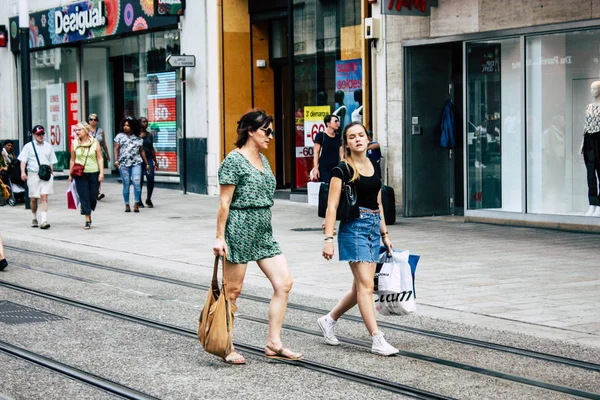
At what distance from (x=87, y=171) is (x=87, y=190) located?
320mm

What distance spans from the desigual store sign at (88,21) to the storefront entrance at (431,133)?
858 cm

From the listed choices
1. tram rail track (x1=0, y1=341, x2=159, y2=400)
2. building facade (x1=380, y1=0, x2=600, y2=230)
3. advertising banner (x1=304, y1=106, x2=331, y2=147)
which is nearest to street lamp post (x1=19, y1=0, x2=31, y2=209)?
advertising banner (x1=304, y1=106, x2=331, y2=147)

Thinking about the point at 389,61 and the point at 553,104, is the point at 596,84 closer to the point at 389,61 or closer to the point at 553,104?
the point at 553,104

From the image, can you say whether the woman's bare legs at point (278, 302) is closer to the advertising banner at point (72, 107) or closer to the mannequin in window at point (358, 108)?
the mannequin in window at point (358, 108)

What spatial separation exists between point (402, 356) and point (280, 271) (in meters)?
1.09

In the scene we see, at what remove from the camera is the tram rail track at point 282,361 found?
6.41 meters

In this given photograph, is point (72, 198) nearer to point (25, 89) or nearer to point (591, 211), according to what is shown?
point (25, 89)

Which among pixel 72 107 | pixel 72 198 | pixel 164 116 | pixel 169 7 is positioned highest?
pixel 169 7

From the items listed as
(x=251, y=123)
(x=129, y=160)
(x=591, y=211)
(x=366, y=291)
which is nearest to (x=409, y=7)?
(x=591, y=211)

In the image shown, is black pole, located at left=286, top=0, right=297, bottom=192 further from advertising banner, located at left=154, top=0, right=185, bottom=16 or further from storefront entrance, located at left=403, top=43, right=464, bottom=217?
storefront entrance, located at left=403, top=43, right=464, bottom=217

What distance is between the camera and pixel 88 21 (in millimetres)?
28672

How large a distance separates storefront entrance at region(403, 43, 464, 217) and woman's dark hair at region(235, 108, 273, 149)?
11.0 m

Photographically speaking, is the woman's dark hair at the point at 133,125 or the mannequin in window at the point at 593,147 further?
the woman's dark hair at the point at 133,125

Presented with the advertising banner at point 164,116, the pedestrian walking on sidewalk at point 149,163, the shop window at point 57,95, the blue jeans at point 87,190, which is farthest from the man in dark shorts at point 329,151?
the shop window at point 57,95
